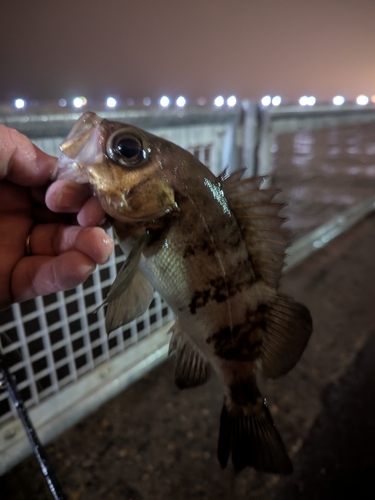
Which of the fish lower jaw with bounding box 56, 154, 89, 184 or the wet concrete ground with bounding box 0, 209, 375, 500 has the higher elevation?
the fish lower jaw with bounding box 56, 154, 89, 184

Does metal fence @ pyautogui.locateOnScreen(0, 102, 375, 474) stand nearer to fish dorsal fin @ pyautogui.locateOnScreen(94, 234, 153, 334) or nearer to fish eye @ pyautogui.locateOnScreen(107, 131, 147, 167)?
fish eye @ pyautogui.locateOnScreen(107, 131, 147, 167)

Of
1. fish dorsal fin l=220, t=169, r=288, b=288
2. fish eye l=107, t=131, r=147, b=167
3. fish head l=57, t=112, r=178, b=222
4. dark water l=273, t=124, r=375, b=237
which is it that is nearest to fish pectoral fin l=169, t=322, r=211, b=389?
fish dorsal fin l=220, t=169, r=288, b=288

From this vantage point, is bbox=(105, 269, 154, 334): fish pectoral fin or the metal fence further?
the metal fence

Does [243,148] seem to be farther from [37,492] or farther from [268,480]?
[37,492]

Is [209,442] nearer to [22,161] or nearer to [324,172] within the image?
[22,161]

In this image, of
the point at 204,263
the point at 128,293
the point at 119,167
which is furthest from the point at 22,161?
the point at 204,263

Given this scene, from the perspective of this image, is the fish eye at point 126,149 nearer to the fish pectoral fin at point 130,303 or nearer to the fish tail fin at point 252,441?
the fish pectoral fin at point 130,303

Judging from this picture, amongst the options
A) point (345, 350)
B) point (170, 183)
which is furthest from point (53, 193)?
point (345, 350)
